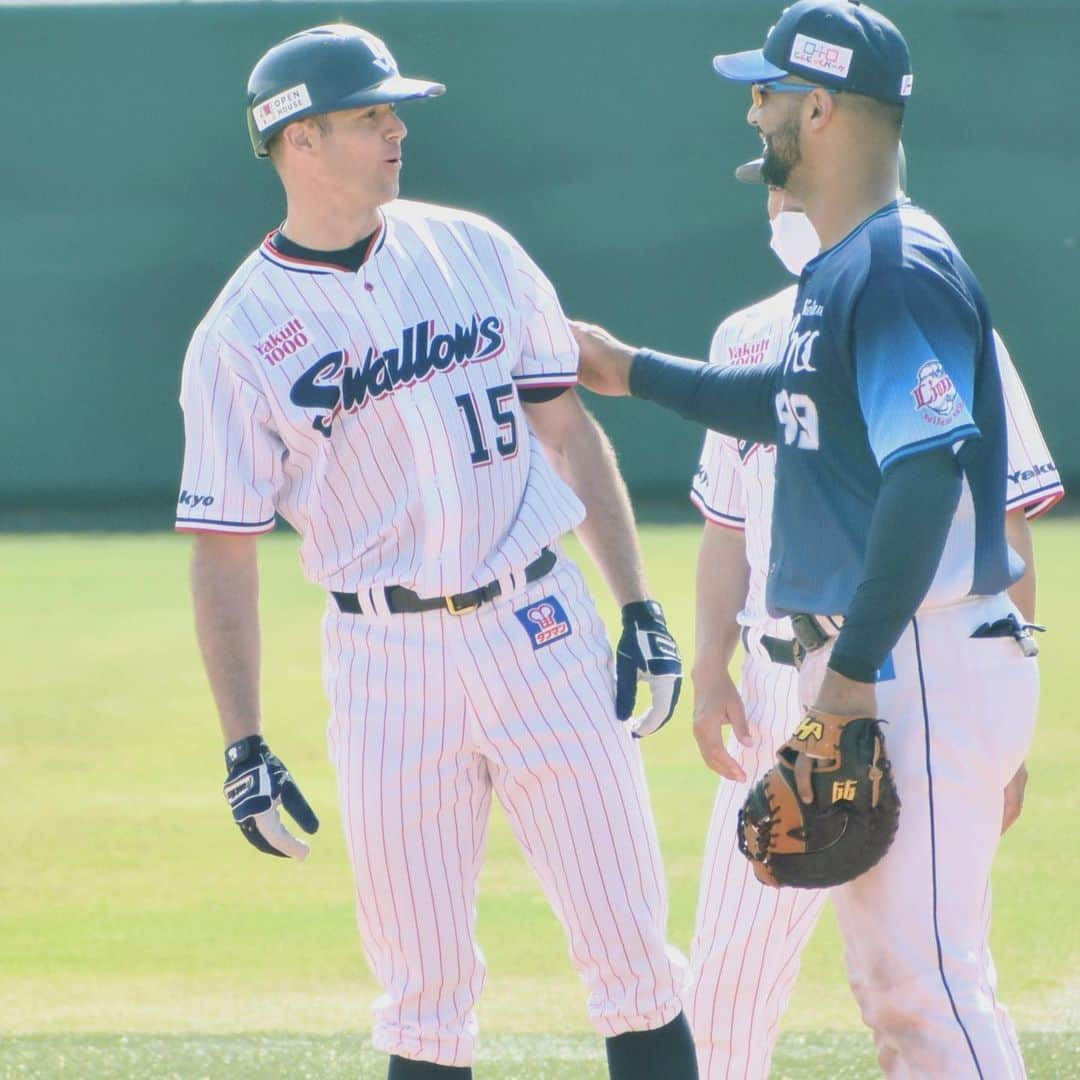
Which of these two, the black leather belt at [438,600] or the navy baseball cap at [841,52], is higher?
the navy baseball cap at [841,52]

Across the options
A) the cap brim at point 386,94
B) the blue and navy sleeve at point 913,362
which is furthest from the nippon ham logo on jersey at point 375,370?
the blue and navy sleeve at point 913,362

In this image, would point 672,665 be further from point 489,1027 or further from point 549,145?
point 549,145

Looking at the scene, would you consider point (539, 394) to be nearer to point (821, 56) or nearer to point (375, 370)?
point (375, 370)

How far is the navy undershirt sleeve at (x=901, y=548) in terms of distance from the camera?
2408 mm

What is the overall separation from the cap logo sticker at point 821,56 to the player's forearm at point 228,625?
121 cm

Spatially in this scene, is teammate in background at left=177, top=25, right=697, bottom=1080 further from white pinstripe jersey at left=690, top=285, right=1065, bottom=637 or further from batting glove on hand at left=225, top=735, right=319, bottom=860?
white pinstripe jersey at left=690, top=285, right=1065, bottom=637

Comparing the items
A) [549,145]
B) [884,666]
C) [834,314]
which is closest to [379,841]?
[884,666]

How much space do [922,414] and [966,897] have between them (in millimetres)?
691

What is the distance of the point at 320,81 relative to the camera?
3.16 meters

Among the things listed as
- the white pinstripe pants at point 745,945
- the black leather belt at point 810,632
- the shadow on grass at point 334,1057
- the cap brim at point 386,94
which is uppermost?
the cap brim at point 386,94

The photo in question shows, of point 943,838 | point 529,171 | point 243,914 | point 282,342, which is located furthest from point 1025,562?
point 529,171

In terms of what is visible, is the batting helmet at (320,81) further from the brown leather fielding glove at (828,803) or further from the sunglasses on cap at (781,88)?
the brown leather fielding glove at (828,803)

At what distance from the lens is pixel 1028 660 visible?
106 inches

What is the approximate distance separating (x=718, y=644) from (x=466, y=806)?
2.04ft
